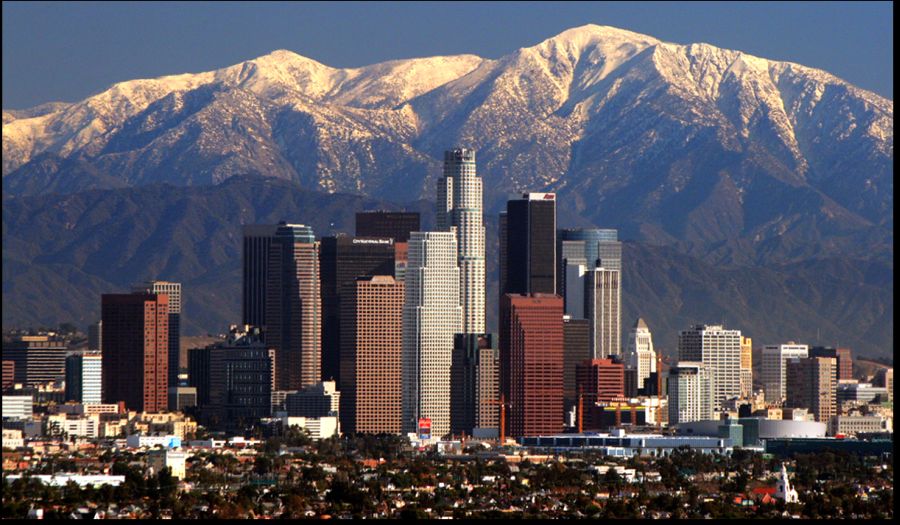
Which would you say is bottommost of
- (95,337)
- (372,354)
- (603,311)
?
(372,354)

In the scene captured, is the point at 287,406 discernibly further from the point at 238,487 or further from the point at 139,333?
the point at 238,487

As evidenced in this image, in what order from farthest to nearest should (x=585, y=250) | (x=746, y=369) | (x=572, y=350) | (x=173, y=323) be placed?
1. (x=585, y=250)
2. (x=746, y=369)
3. (x=173, y=323)
4. (x=572, y=350)

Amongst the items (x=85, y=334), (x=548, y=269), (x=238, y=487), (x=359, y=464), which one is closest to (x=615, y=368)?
(x=548, y=269)

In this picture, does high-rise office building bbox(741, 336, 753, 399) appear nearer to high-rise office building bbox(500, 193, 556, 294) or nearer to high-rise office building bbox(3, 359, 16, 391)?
high-rise office building bbox(500, 193, 556, 294)

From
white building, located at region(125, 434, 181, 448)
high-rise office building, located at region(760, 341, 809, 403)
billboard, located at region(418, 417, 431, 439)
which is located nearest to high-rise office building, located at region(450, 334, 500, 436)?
billboard, located at region(418, 417, 431, 439)

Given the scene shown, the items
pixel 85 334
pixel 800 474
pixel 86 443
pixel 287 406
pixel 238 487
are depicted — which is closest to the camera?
pixel 238 487

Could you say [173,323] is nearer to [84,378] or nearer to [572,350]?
[84,378]

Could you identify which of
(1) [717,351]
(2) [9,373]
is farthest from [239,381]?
(1) [717,351]
